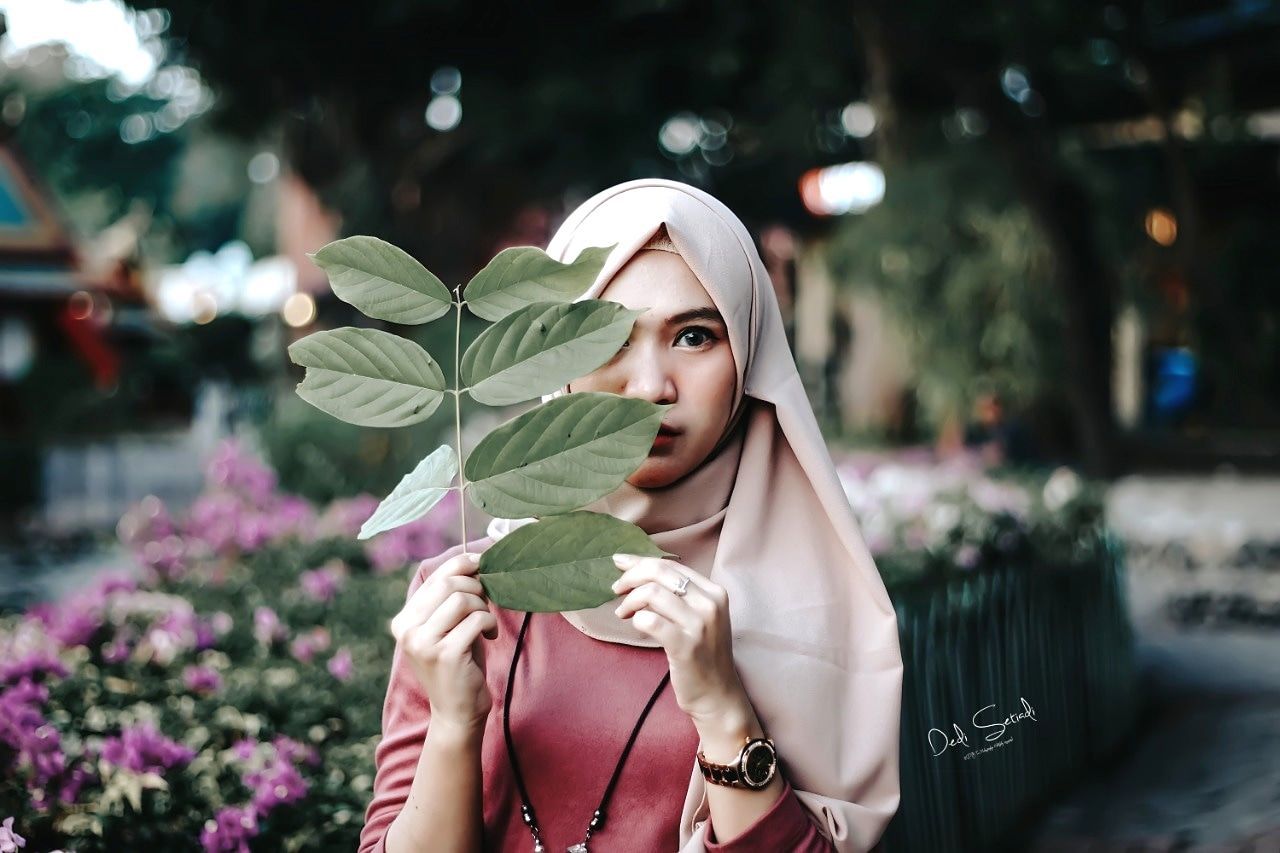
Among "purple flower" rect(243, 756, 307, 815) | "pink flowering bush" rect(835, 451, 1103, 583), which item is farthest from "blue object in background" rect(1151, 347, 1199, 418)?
"purple flower" rect(243, 756, 307, 815)

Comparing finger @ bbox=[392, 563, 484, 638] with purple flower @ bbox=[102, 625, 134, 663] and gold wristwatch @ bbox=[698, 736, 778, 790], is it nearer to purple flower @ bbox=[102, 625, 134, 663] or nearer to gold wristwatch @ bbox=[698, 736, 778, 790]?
gold wristwatch @ bbox=[698, 736, 778, 790]

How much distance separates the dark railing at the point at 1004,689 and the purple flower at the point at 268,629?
1805mm

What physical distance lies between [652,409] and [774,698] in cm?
41

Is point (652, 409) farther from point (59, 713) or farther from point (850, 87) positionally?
point (850, 87)

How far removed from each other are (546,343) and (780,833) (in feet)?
2.02

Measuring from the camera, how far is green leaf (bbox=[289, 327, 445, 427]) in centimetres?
131

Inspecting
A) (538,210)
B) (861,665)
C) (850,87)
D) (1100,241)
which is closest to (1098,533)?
(861,665)

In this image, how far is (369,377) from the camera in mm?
1337

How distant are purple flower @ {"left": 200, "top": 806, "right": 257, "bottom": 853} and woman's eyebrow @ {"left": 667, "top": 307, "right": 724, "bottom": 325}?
50.2 inches

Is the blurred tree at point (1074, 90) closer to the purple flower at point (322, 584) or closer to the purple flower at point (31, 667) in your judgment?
the purple flower at point (322, 584)

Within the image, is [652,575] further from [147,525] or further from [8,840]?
[147,525]

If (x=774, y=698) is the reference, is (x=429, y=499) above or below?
above

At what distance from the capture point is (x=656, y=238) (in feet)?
4.97

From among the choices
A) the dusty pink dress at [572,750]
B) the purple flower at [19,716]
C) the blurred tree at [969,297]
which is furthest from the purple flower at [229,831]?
the blurred tree at [969,297]
